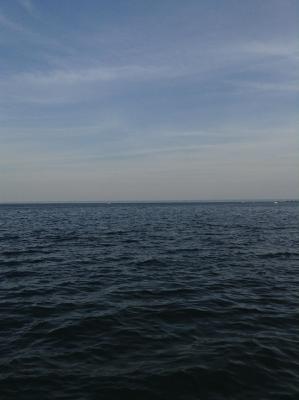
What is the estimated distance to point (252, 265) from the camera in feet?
88.1

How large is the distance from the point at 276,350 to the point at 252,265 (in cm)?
1503

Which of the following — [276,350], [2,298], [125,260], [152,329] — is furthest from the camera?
[125,260]

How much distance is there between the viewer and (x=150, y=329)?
14.2m

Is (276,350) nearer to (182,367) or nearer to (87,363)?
(182,367)

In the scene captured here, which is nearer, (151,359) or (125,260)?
(151,359)

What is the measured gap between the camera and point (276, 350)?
12.2 metres

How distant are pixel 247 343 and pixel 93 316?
6477 mm

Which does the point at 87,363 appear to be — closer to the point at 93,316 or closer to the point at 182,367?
the point at 182,367

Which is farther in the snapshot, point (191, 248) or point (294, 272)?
point (191, 248)

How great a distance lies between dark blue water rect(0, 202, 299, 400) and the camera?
1010cm

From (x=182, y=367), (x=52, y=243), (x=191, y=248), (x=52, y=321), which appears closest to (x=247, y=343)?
(x=182, y=367)

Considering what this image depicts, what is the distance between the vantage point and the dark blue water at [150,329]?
10.1m

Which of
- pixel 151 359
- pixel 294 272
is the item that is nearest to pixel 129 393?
pixel 151 359

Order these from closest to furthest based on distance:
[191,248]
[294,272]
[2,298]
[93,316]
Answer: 1. [93,316]
2. [2,298]
3. [294,272]
4. [191,248]
